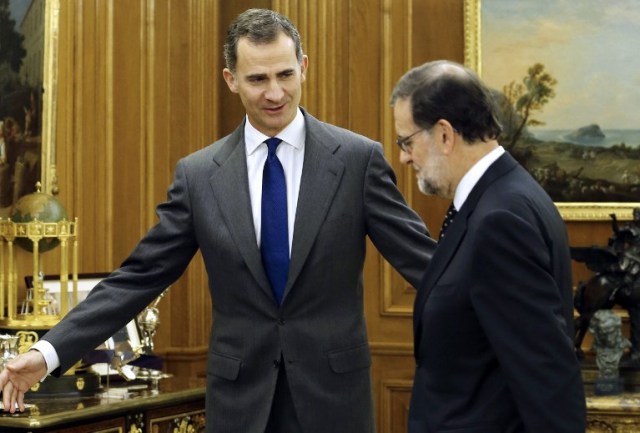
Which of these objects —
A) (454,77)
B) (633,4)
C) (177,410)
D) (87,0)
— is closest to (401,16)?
(633,4)

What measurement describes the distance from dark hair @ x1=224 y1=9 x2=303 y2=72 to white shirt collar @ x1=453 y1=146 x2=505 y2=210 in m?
1.20

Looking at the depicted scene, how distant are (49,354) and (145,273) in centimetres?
41

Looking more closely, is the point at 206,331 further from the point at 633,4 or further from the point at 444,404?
the point at 444,404

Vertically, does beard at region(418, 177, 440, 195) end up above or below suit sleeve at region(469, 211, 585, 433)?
above

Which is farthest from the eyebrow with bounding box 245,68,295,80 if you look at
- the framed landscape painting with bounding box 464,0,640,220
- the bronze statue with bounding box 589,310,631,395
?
the framed landscape painting with bounding box 464,0,640,220

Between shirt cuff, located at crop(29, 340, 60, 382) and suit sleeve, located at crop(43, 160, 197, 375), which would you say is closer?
shirt cuff, located at crop(29, 340, 60, 382)

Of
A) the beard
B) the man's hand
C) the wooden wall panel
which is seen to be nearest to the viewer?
the beard

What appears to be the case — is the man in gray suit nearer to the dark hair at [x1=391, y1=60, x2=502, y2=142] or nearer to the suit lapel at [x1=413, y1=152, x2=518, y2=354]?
the suit lapel at [x1=413, y1=152, x2=518, y2=354]

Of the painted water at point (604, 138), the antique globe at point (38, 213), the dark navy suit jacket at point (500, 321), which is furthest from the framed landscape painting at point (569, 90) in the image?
the dark navy suit jacket at point (500, 321)

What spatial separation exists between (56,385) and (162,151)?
2032 millimetres

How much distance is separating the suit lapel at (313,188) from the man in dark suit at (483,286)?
884mm

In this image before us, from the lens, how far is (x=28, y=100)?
19.2 feet

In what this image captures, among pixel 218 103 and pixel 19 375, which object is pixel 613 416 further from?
pixel 19 375

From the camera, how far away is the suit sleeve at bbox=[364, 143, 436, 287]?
388 cm
